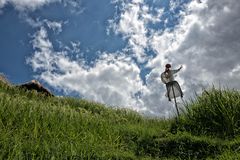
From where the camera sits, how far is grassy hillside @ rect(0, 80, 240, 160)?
29.2ft

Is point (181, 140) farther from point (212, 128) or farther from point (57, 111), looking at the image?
point (57, 111)

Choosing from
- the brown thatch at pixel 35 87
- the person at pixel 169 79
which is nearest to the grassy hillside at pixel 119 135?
the person at pixel 169 79

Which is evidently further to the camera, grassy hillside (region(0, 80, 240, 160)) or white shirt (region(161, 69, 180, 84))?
white shirt (region(161, 69, 180, 84))

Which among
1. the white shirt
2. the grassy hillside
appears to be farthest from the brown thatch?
the grassy hillside

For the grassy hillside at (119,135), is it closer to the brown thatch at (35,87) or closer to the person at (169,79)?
the person at (169,79)

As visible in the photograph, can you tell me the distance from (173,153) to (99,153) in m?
2.66

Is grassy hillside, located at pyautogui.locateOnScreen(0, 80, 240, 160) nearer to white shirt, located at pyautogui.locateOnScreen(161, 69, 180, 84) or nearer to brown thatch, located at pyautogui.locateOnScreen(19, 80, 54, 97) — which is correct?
white shirt, located at pyautogui.locateOnScreen(161, 69, 180, 84)

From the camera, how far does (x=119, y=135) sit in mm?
12445

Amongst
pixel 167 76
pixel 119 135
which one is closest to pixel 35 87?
pixel 167 76

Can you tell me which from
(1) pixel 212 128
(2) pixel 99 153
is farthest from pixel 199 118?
(2) pixel 99 153

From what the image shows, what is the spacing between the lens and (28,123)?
34.9ft

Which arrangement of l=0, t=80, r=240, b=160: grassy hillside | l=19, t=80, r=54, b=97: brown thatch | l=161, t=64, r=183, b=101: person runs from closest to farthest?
l=0, t=80, r=240, b=160: grassy hillside < l=161, t=64, r=183, b=101: person < l=19, t=80, r=54, b=97: brown thatch

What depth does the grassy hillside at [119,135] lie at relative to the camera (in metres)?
8.91

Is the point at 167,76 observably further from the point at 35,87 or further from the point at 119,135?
the point at 35,87
